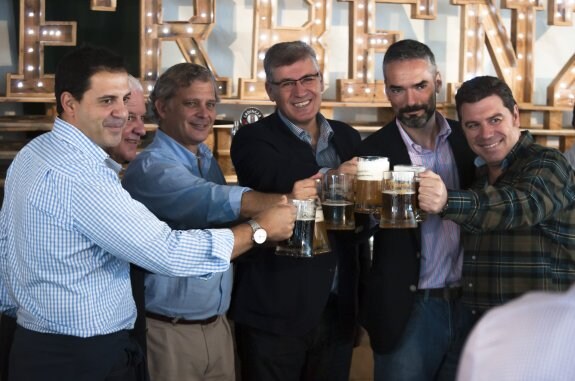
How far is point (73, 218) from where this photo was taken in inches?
80.0

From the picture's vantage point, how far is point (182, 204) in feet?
8.83

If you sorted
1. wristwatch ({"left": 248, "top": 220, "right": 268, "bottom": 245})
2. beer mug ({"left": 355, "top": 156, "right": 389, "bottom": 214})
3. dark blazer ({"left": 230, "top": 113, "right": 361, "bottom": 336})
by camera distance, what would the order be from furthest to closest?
dark blazer ({"left": 230, "top": 113, "right": 361, "bottom": 336})
beer mug ({"left": 355, "top": 156, "right": 389, "bottom": 214})
wristwatch ({"left": 248, "top": 220, "right": 268, "bottom": 245})

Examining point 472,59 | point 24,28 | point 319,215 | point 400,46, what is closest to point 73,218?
point 319,215

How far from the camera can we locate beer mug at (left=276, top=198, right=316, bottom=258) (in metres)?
2.43

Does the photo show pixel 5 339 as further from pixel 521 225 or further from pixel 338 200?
pixel 521 225

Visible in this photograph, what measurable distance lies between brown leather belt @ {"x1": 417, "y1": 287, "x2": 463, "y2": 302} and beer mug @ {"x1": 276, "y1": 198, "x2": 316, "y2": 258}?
1.45 ft

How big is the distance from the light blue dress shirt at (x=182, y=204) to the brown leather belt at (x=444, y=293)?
0.61m

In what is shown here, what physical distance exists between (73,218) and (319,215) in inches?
29.2

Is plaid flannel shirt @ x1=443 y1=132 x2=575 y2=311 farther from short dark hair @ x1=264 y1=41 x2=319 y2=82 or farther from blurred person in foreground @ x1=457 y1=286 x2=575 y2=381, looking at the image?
blurred person in foreground @ x1=457 y1=286 x2=575 y2=381

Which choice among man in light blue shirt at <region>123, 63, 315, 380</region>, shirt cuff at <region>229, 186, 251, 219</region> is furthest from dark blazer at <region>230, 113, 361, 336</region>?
shirt cuff at <region>229, 186, 251, 219</region>

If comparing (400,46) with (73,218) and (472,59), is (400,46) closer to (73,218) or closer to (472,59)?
(73,218)

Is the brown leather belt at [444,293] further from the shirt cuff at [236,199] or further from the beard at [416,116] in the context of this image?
the shirt cuff at [236,199]

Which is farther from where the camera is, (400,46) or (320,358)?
(320,358)

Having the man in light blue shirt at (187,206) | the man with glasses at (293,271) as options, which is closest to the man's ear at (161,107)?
the man in light blue shirt at (187,206)
